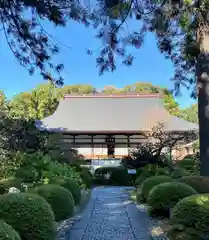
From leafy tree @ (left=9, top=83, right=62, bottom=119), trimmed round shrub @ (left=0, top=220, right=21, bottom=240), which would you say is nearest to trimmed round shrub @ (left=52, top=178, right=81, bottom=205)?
trimmed round shrub @ (left=0, top=220, right=21, bottom=240)

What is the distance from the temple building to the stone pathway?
67.8ft

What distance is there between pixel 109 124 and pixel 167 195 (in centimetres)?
2673

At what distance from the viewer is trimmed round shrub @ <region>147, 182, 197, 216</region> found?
8.83 metres

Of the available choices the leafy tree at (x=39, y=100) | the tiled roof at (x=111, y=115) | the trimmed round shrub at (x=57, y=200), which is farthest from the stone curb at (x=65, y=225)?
the leafy tree at (x=39, y=100)

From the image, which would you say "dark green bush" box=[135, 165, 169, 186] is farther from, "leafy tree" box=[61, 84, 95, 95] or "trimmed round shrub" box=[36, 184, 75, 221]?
"leafy tree" box=[61, 84, 95, 95]

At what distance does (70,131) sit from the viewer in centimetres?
3412

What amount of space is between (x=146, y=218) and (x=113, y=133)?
81.9 ft

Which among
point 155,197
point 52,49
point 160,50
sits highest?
point 160,50

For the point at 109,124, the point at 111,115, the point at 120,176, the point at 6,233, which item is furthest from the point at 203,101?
the point at 111,115

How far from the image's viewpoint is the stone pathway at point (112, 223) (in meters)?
7.50

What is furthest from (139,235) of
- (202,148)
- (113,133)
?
(113,133)

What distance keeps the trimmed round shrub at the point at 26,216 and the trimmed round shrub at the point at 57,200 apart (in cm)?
280

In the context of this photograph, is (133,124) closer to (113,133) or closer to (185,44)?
(113,133)

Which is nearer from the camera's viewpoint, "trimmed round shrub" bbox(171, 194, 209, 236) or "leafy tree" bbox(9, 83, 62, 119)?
"trimmed round shrub" bbox(171, 194, 209, 236)
